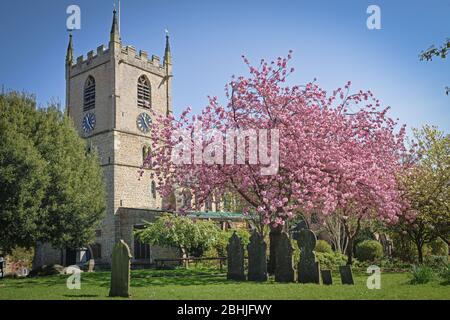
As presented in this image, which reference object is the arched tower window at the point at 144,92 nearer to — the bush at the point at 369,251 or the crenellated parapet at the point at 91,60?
the crenellated parapet at the point at 91,60

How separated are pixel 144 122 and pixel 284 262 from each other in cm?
3035

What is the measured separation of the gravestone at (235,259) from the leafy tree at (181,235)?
31.6ft

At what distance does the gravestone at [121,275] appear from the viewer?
11.6 metres

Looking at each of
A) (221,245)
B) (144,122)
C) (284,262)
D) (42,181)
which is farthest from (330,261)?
(144,122)

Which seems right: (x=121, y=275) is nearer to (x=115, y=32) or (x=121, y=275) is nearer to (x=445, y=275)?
(x=445, y=275)

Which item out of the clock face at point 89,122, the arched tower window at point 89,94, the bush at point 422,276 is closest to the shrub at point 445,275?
the bush at point 422,276

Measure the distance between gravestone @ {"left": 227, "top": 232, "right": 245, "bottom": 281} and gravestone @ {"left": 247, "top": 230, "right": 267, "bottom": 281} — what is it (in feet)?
1.74

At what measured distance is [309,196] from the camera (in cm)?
1616

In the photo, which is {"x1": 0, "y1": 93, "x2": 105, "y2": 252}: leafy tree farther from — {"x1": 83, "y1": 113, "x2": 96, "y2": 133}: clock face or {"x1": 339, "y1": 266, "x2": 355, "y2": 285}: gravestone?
{"x1": 83, "y1": 113, "x2": 96, "y2": 133}: clock face

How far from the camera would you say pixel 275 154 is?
16406mm
